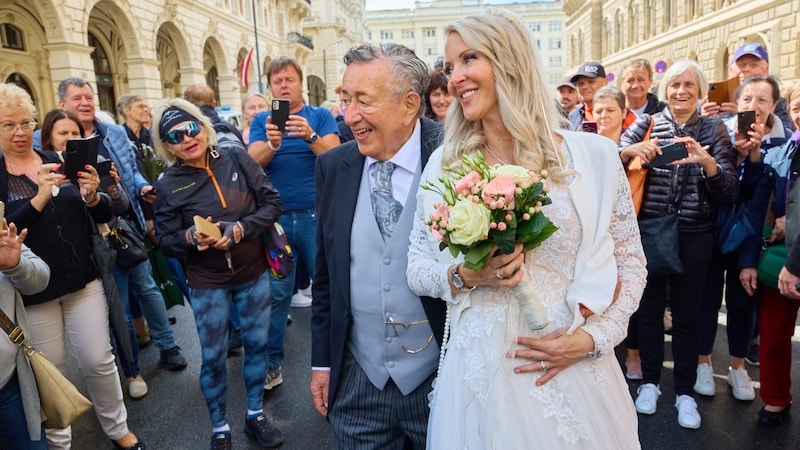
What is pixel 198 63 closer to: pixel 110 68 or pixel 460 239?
pixel 110 68

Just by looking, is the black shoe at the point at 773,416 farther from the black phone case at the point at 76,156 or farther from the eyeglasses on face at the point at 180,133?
the black phone case at the point at 76,156

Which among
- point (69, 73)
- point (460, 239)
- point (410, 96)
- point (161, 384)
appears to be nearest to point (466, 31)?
point (410, 96)

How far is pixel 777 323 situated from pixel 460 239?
10.3 ft

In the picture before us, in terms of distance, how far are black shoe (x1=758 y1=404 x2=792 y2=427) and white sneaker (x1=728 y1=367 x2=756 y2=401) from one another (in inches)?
11.8

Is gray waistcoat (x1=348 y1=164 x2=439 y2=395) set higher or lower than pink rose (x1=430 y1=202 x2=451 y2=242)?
lower

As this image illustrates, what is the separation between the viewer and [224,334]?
342 cm

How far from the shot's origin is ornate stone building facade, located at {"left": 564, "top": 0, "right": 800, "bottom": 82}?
60.2 feet

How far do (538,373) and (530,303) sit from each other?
0.76ft

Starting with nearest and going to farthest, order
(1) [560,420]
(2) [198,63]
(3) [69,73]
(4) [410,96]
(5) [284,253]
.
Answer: (1) [560,420], (4) [410,96], (5) [284,253], (3) [69,73], (2) [198,63]

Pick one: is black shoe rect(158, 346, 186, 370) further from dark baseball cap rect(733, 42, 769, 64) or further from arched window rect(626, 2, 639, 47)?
arched window rect(626, 2, 639, 47)

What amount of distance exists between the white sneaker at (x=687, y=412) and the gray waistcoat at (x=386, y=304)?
8.22 feet

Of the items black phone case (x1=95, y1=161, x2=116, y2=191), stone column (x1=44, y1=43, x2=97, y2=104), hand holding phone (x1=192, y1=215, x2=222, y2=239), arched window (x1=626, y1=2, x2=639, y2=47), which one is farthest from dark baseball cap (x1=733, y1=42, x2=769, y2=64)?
arched window (x1=626, y1=2, x2=639, y2=47)

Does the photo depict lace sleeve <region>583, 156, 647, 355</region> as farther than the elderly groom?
No

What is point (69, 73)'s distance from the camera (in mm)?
16203
